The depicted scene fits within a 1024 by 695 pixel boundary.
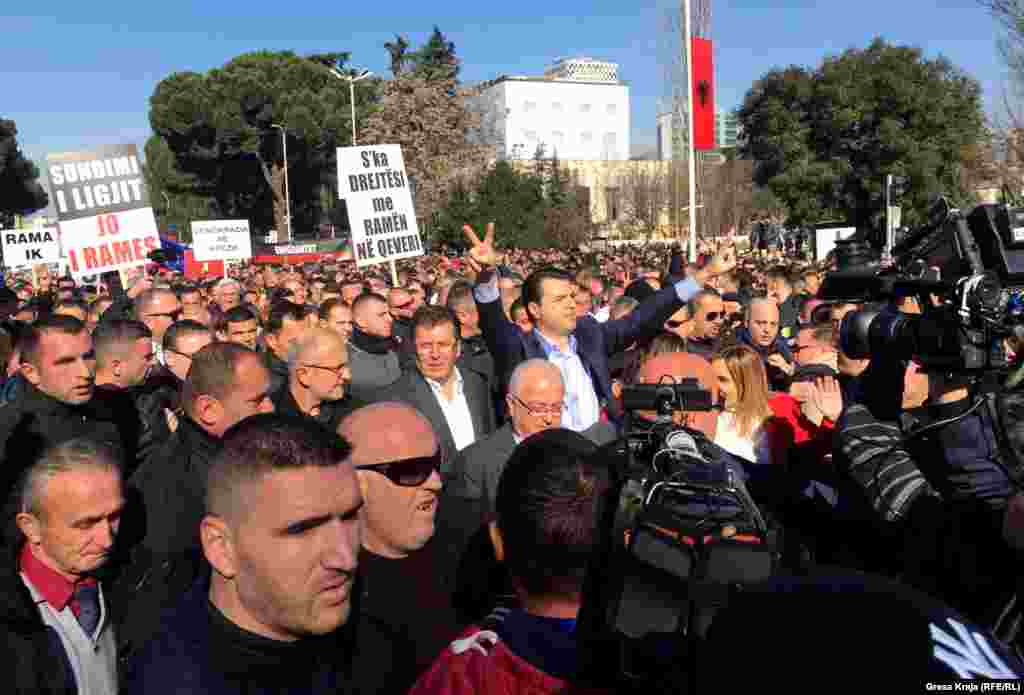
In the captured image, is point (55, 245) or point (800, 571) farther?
point (55, 245)

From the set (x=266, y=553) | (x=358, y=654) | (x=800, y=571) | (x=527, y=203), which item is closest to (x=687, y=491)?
(x=800, y=571)

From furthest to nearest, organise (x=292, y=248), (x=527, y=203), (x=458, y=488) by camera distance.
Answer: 1. (x=292, y=248)
2. (x=527, y=203)
3. (x=458, y=488)

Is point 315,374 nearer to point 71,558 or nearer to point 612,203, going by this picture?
point 71,558

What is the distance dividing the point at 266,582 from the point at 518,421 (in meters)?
2.11

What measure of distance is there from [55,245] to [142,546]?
16.5m

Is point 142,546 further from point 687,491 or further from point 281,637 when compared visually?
point 687,491

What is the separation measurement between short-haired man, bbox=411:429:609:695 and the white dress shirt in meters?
2.81

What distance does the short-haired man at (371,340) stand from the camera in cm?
705

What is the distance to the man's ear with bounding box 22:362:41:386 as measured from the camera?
4.81m

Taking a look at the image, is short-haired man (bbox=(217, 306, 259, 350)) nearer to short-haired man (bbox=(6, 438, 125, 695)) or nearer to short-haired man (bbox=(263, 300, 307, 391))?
short-haired man (bbox=(263, 300, 307, 391))

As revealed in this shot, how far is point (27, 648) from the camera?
9.12 ft

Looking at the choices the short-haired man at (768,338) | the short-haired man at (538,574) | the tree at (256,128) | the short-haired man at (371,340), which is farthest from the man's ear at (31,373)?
the tree at (256,128)

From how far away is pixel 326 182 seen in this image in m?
65.0

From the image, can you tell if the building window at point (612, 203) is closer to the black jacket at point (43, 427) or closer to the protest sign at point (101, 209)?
the protest sign at point (101, 209)
